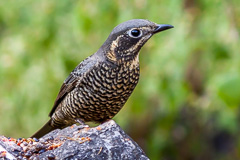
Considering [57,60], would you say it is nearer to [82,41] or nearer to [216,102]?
[82,41]

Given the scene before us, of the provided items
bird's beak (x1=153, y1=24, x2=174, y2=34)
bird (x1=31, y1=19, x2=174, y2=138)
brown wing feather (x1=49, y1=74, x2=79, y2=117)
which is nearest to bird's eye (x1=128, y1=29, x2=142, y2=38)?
bird (x1=31, y1=19, x2=174, y2=138)

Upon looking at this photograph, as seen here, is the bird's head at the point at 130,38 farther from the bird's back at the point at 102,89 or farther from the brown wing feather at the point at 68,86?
the brown wing feather at the point at 68,86

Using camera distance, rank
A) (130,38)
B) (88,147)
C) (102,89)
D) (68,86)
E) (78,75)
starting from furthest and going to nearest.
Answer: (68,86)
(78,75)
(130,38)
(102,89)
(88,147)

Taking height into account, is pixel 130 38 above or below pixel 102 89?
above

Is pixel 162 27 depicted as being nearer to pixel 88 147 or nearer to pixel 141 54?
pixel 88 147

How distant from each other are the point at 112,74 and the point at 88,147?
118cm

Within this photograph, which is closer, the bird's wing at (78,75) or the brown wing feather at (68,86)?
the bird's wing at (78,75)

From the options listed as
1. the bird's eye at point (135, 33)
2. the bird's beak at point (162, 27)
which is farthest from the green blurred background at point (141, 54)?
the bird's eye at point (135, 33)

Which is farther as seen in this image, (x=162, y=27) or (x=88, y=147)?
(x=162, y=27)

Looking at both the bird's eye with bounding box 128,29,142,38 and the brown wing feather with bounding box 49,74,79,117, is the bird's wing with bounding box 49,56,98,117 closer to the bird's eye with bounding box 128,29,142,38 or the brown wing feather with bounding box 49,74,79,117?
the brown wing feather with bounding box 49,74,79,117

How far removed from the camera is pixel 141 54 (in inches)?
221

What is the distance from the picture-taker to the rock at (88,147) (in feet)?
9.41

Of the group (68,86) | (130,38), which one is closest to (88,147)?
(130,38)

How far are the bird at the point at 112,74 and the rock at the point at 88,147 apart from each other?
2.59ft
